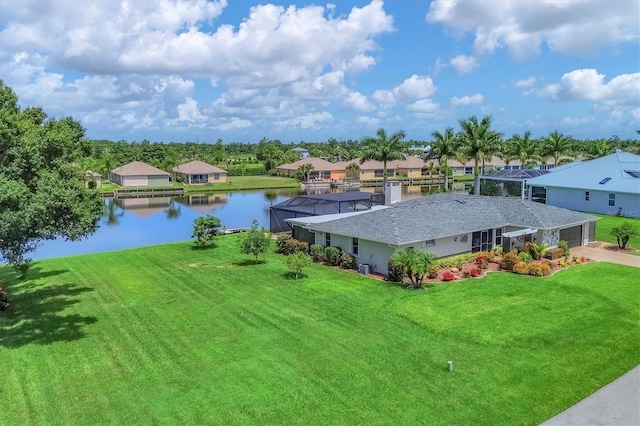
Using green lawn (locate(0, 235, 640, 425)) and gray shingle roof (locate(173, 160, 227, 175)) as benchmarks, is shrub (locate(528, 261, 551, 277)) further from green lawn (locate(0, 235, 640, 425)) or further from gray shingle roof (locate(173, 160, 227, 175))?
gray shingle roof (locate(173, 160, 227, 175))

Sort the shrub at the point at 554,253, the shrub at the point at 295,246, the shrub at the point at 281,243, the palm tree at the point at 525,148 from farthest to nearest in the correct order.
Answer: the palm tree at the point at 525,148
the shrub at the point at 281,243
the shrub at the point at 295,246
the shrub at the point at 554,253

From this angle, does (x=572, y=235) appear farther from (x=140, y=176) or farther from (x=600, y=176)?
(x=140, y=176)

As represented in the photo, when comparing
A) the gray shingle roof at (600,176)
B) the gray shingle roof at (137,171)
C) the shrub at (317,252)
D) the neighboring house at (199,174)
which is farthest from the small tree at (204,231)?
the neighboring house at (199,174)

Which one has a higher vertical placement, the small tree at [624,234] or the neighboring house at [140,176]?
the neighboring house at [140,176]

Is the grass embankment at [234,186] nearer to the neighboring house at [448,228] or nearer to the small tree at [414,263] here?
the neighboring house at [448,228]

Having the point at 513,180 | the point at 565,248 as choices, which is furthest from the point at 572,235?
the point at 513,180

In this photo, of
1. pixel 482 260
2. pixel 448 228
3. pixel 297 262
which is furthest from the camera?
pixel 448 228

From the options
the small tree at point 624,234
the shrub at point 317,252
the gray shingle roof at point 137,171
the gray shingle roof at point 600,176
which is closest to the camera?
the shrub at point 317,252
